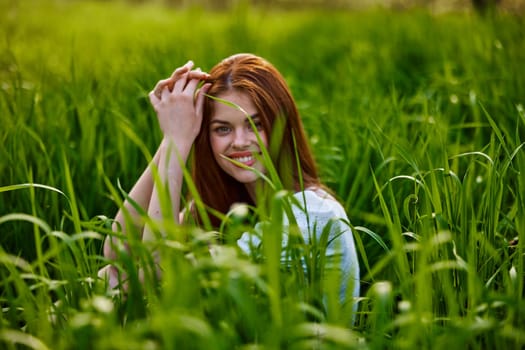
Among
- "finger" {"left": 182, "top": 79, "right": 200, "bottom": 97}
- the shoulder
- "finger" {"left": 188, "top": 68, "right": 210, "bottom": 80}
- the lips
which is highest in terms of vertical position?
"finger" {"left": 188, "top": 68, "right": 210, "bottom": 80}

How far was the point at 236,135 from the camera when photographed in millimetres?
1820

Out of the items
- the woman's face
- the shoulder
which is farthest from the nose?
the shoulder

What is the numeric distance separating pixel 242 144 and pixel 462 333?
38.8 inches

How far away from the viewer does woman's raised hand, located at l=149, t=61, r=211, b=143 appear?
5.96 feet

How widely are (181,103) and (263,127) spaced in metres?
0.27

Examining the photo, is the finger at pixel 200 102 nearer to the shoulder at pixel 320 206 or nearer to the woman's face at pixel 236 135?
the woman's face at pixel 236 135

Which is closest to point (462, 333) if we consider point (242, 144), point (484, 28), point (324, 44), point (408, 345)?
point (408, 345)

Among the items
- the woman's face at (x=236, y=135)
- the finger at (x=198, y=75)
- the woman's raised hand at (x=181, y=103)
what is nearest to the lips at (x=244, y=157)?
the woman's face at (x=236, y=135)

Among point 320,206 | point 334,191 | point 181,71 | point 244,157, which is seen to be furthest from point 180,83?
point 334,191

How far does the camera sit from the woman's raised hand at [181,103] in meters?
1.82

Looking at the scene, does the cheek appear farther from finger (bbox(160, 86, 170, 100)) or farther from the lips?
finger (bbox(160, 86, 170, 100))

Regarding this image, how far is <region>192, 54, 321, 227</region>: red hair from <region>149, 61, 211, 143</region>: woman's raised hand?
56mm

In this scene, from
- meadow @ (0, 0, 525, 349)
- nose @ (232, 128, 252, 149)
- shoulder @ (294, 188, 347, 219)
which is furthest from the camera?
nose @ (232, 128, 252, 149)

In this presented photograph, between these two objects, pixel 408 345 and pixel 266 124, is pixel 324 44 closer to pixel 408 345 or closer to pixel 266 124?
pixel 266 124
